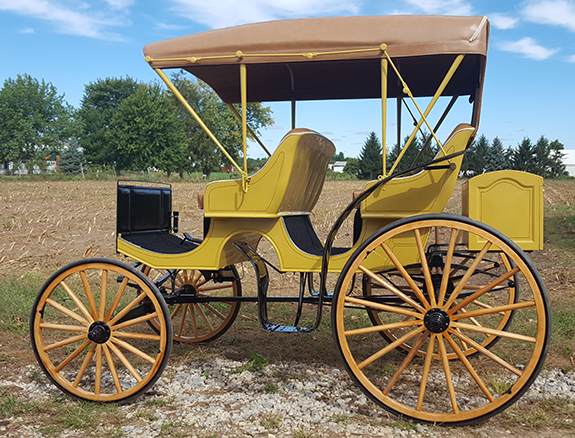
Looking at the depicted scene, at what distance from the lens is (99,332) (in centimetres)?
366

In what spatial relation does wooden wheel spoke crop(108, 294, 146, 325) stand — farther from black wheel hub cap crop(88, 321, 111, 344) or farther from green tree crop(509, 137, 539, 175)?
green tree crop(509, 137, 539, 175)

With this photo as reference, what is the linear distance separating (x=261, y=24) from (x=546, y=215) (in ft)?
40.6

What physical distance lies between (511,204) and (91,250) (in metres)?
7.13

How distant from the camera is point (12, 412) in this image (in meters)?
3.44

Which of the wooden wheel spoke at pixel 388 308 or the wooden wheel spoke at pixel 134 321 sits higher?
the wooden wheel spoke at pixel 388 308

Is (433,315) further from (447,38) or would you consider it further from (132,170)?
(132,170)

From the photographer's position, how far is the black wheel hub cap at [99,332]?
3.66 m

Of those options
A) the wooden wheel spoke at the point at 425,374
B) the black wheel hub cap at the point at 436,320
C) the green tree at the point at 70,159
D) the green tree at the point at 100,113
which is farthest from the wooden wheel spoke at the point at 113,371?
the green tree at the point at 70,159

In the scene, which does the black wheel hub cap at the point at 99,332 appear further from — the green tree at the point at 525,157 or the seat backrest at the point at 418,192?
the green tree at the point at 525,157

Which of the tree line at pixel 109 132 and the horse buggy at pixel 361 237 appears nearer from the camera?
the horse buggy at pixel 361 237

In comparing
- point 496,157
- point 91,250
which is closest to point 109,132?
point 496,157

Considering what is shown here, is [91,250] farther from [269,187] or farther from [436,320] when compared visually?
[436,320]

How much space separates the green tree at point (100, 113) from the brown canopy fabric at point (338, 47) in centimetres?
5432

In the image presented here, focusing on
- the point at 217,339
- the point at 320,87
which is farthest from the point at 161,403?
the point at 320,87
